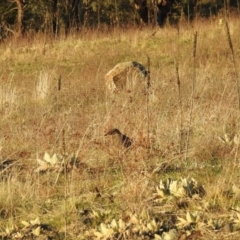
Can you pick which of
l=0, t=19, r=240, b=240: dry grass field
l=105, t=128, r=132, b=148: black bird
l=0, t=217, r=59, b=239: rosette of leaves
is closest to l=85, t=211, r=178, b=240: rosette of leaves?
l=0, t=19, r=240, b=240: dry grass field

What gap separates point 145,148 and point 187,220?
1.32m

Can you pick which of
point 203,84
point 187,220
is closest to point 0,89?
point 203,84

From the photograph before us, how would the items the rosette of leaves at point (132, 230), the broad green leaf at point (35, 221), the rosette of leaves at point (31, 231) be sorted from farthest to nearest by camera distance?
1. the broad green leaf at point (35, 221)
2. the rosette of leaves at point (31, 231)
3. the rosette of leaves at point (132, 230)

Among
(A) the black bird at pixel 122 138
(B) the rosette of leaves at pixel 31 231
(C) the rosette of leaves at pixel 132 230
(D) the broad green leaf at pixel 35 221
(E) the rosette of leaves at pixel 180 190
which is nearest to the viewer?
(C) the rosette of leaves at pixel 132 230

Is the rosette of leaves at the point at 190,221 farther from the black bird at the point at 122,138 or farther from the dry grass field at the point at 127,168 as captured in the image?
the black bird at the point at 122,138

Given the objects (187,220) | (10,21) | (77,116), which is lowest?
(10,21)

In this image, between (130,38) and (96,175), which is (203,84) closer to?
(96,175)

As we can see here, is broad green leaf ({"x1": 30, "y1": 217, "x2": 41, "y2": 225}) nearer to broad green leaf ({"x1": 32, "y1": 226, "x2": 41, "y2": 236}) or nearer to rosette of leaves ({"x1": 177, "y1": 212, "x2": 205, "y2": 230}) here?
broad green leaf ({"x1": 32, "y1": 226, "x2": 41, "y2": 236})

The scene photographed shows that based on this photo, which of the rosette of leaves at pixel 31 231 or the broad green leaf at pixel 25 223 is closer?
the rosette of leaves at pixel 31 231

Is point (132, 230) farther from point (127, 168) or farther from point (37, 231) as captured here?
point (127, 168)

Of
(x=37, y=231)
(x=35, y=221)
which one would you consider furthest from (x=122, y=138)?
(x=37, y=231)

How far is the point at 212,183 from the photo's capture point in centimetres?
380

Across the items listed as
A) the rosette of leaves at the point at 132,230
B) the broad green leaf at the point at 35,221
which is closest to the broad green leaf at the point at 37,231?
the broad green leaf at the point at 35,221

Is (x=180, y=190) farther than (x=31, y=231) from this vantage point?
Yes
